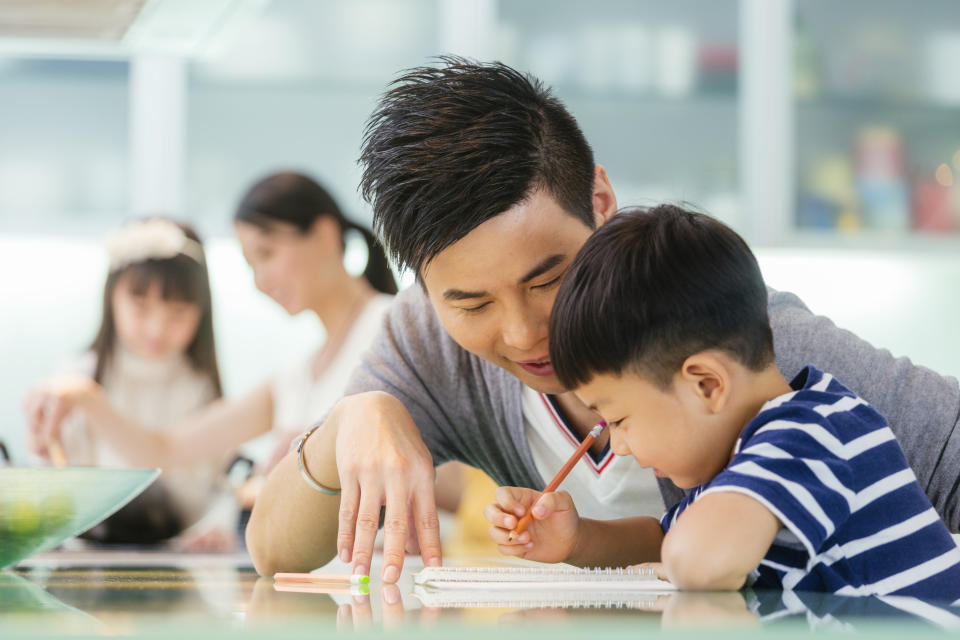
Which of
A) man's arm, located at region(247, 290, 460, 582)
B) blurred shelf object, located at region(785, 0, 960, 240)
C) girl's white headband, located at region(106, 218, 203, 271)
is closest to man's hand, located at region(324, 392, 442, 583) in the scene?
man's arm, located at region(247, 290, 460, 582)

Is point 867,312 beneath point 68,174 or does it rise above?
beneath

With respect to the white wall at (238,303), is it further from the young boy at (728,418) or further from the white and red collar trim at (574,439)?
the young boy at (728,418)

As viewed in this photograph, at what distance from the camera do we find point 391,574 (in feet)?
3.06

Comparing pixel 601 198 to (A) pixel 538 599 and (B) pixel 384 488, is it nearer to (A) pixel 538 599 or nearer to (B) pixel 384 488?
(B) pixel 384 488

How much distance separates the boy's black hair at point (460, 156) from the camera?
1.12 meters

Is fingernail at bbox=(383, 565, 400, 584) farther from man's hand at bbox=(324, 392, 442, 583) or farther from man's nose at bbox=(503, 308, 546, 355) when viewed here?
man's nose at bbox=(503, 308, 546, 355)

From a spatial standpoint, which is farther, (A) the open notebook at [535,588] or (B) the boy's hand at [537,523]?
(B) the boy's hand at [537,523]

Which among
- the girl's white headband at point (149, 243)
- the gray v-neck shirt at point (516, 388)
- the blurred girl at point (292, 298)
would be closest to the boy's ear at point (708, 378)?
the gray v-neck shirt at point (516, 388)

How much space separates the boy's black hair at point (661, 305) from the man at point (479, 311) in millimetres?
150

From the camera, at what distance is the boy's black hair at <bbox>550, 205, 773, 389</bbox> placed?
94 cm

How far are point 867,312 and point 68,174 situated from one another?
2.34 metres

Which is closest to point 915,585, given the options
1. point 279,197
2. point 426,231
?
point 426,231

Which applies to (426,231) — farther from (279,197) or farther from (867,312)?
(867,312)

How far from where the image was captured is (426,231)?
1126 mm
